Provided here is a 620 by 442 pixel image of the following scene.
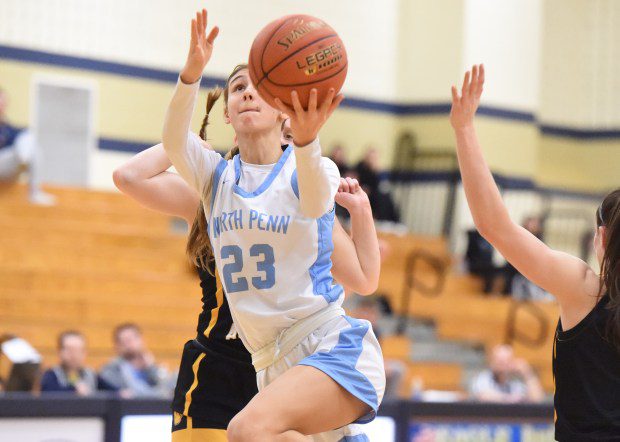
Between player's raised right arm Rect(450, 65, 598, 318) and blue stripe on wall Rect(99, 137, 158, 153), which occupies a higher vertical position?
blue stripe on wall Rect(99, 137, 158, 153)

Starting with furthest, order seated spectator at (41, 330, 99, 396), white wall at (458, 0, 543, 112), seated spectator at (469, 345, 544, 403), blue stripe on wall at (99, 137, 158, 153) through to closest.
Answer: white wall at (458, 0, 543, 112) → blue stripe on wall at (99, 137, 158, 153) → seated spectator at (469, 345, 544, 403) → seated spectator at (41, 330, 99, 396)

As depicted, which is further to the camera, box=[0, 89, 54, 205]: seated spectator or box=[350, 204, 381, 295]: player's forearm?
box=[0, 89, 54, 205]: seated spectator

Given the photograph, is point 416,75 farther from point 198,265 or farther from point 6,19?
point 198,265

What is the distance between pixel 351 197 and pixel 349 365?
74 cm

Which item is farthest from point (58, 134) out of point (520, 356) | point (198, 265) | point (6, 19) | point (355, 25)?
point (198, 265)

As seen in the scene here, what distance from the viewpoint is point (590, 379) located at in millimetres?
3266

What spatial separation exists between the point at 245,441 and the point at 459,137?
113cm

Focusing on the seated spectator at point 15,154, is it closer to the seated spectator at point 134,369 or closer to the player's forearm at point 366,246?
the seated spectator at point 134,369

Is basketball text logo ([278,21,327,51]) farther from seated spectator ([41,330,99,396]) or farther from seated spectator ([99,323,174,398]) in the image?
seated spectator ([99,323,174,398])

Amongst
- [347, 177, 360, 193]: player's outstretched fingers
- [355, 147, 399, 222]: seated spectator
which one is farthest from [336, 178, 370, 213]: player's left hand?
[355, 147, 399, 222]: seated spectator

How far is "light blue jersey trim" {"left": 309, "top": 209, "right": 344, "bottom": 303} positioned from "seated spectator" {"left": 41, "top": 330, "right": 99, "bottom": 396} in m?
4.38

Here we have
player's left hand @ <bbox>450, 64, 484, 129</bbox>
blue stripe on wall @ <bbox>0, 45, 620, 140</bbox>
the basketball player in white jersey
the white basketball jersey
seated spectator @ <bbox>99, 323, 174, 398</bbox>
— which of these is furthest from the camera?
blue stripe on wall @ <bbox>0, 45, 620, 140</bbox>

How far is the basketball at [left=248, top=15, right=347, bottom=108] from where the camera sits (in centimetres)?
346

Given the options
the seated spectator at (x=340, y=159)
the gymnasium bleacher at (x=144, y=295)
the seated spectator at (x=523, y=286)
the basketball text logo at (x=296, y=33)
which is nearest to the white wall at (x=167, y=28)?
the seated spectator at (x=340, y=159)
